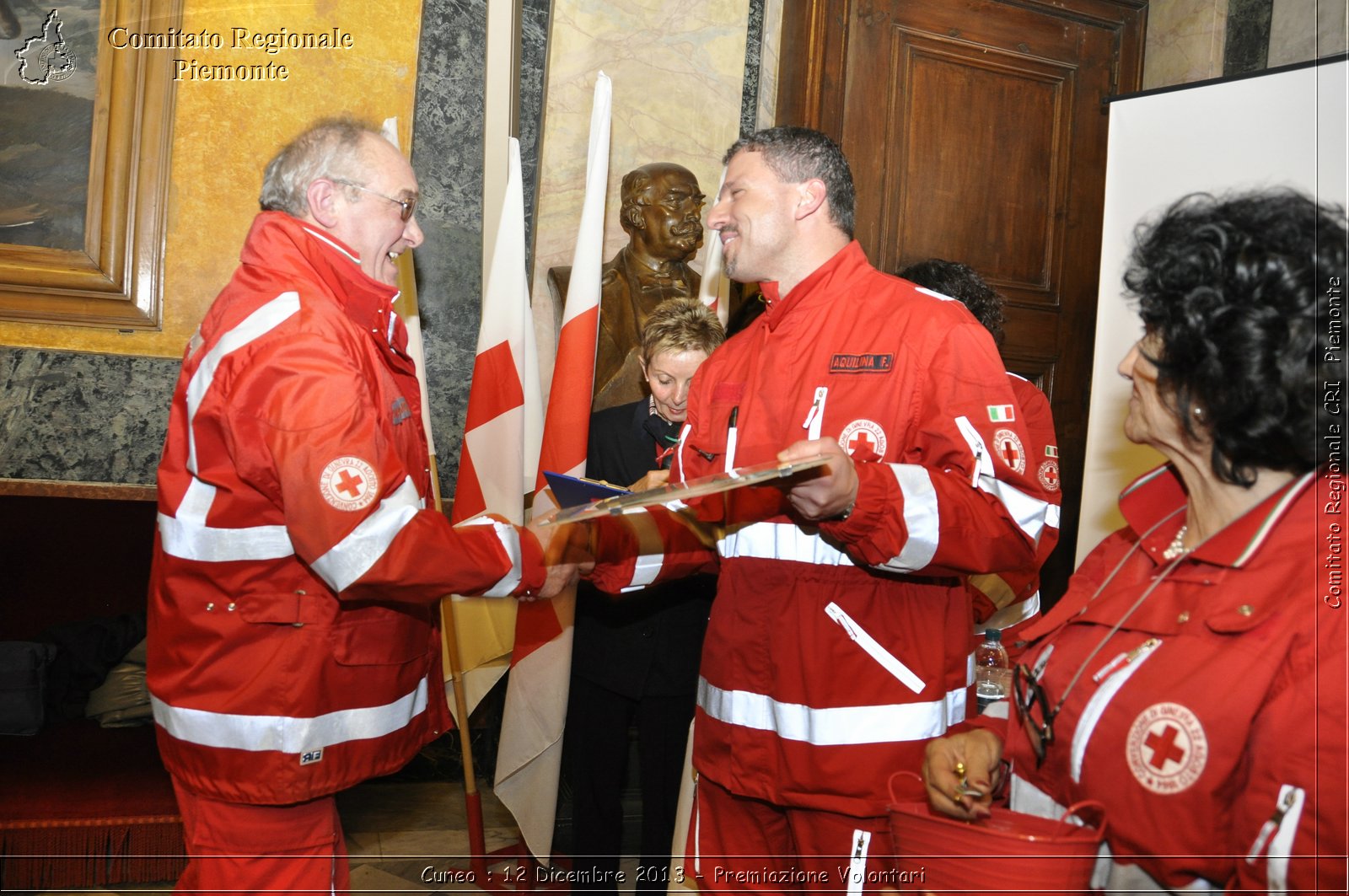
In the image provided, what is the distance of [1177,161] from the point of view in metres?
3.50

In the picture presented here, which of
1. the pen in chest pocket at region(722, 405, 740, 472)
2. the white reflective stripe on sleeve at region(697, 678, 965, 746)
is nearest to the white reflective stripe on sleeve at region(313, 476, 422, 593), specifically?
the pen in chest pocket at region(722, 405, 740, 472)

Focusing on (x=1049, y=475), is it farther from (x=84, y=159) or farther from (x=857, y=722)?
(x=84, y=159)

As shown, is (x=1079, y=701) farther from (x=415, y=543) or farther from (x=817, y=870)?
(x=415, y=543)

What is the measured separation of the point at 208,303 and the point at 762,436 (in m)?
2.26

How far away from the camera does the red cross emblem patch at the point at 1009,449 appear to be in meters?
1.77

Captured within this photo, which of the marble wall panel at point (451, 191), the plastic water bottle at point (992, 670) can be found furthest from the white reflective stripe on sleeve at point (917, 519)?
the marble wall panel at point (451, 191)

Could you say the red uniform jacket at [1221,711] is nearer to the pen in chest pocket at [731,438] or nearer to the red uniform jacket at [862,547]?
the red uniform jacket at [862,547]

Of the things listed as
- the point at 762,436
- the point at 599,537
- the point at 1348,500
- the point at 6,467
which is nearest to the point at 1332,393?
the point at 1348,500

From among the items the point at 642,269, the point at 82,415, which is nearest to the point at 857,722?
the point at 642,269

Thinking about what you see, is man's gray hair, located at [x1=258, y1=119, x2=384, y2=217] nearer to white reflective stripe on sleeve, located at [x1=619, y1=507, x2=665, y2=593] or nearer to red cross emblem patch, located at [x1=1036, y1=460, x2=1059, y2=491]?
white reflective stripe on sleeve, located at [x1=619, y1=507, x2=665, y2=593]

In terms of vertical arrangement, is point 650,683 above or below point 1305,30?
Answer: below

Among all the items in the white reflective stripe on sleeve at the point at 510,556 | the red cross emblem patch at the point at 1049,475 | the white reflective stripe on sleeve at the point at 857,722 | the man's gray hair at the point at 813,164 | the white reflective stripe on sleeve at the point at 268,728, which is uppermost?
the man's gray hair at the point at 813,164

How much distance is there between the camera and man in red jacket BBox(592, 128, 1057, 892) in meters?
1.72

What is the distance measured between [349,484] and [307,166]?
2.38ft
